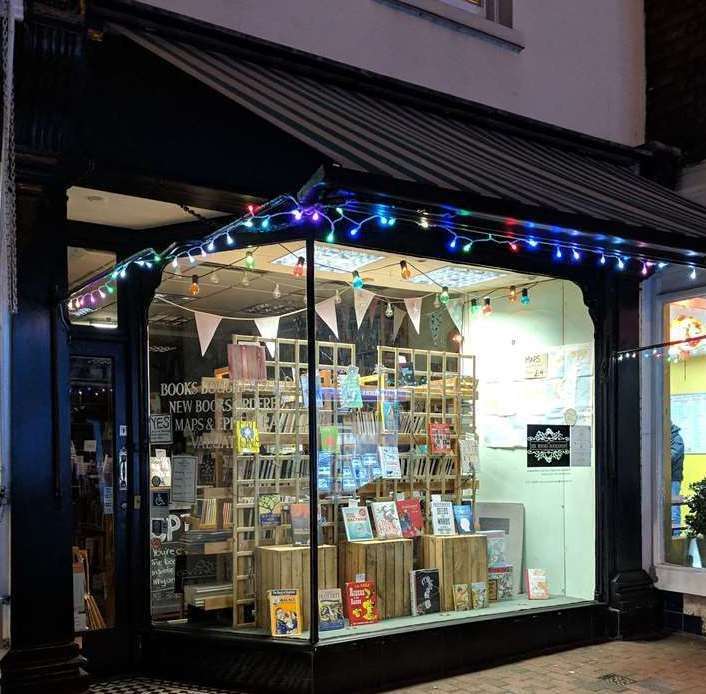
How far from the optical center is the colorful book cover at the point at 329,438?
6641 mm

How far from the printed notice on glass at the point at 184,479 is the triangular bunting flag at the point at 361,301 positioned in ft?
5.76

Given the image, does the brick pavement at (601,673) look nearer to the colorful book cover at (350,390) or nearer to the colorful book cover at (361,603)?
the colorful book cover at (361,603)

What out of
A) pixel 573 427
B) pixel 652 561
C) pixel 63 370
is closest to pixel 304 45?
pixel 63 370

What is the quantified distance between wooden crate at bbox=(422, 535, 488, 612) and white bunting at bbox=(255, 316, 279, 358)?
86.3 inches

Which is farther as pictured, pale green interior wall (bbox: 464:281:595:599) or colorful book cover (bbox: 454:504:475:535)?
pale green interior wall (bbox: 464:281:595:599)

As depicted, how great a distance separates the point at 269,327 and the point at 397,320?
1254 millimetres

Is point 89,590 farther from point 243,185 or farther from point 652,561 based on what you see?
point 652,561

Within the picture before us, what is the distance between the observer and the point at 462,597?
285 inches

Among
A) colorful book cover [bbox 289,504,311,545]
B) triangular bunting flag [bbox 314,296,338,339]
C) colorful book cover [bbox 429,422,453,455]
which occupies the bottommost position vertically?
colorful book cover [bbox 289,504,311,545]

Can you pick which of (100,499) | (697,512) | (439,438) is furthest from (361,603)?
(697,512)

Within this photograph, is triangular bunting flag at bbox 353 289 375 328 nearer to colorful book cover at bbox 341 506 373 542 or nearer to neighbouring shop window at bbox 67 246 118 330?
colorful book cover at bbox 341 506 373 542

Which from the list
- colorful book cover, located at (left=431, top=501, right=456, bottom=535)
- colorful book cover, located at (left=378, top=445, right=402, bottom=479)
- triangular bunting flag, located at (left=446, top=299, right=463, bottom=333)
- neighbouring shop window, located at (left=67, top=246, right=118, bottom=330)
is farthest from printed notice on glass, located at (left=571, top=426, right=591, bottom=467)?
neighbouring shop window, located at (left=67, top=246, right=118, bottom=330)

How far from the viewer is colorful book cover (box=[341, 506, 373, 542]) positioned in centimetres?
687

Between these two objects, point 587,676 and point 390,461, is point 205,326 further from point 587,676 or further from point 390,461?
point 587,676
